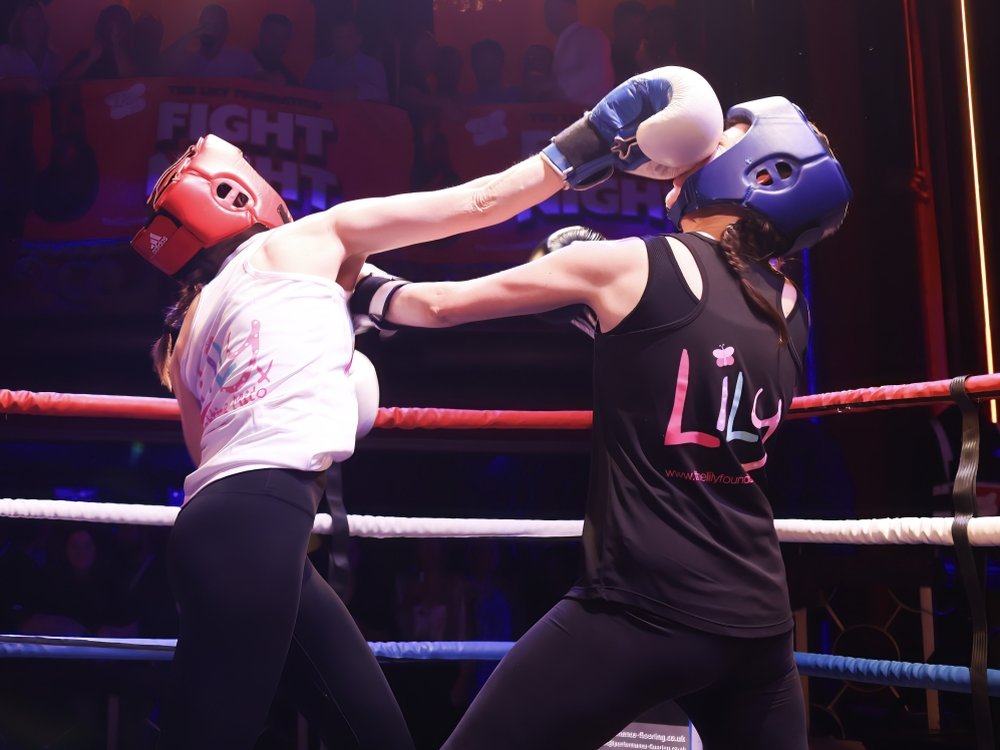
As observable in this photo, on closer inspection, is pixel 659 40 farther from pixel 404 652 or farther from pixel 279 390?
pixel 279 390

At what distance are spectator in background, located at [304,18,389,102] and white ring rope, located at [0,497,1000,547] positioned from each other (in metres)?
3.91

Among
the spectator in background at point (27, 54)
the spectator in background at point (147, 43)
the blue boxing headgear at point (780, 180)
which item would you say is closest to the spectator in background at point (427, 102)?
the spectator in background at point (147, 43)

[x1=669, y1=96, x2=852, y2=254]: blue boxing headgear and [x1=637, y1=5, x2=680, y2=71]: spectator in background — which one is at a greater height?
[x1=637, y1=5, x2=680, y2=71]: spectator in background

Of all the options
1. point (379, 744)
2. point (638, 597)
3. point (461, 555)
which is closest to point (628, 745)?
point (379, 744)

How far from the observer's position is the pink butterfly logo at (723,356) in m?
1.21

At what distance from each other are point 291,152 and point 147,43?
3.66 feet

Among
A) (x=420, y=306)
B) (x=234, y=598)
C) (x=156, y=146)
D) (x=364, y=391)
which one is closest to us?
(x=234, y=598)

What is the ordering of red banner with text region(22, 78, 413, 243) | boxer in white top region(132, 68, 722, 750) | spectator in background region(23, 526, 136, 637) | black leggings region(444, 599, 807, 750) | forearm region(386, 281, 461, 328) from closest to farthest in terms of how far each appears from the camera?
black leggings region(444, 599, 807, 750), boxer in white top region(132, 68, 722, 750), forearm region(386, 281, 461, 328), spectator in background region(23, 526, 136, 637), red banner with text region(22, 78, 413, 243)

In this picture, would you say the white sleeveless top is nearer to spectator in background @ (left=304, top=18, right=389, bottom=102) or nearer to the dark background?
the dark background

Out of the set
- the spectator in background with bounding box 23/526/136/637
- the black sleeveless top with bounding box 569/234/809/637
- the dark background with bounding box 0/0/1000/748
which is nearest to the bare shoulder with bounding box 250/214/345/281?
the black sleeveless top with bounding box 569/234/809/637

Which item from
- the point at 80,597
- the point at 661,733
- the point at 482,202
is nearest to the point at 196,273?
the point at 482,202

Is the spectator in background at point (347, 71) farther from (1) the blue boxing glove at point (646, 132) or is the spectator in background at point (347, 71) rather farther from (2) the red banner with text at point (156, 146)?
(1) the blue boxing glove at point (646, 132)

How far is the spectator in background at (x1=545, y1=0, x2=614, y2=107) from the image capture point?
18.1 feet

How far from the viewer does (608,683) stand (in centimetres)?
108
